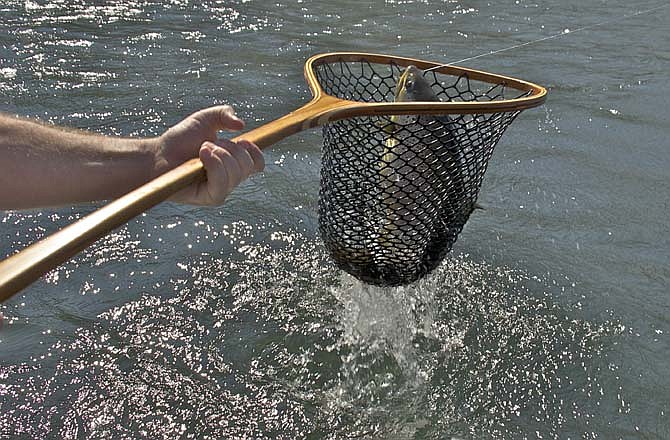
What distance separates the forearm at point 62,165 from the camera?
7.65 feet

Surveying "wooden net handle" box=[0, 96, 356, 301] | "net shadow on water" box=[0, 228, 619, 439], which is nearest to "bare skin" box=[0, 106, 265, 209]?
"wooden net handle" box=[0, 96, 356, 301]

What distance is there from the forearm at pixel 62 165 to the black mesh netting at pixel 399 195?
837mm

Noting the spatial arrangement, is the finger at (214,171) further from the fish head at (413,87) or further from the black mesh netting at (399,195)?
the fish head at (413,87)

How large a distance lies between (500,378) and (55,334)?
2009 millimetres

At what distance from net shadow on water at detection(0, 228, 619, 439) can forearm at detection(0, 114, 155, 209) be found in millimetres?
1081

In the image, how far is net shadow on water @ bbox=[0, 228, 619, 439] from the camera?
3.09 metres

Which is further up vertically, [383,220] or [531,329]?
[383,220]

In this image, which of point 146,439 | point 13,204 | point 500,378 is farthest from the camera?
point 500,378

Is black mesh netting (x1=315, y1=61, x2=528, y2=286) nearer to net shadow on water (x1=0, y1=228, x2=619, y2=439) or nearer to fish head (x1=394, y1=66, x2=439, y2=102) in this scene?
fish head (x1=394, y1=66, x2=439, y2=102)

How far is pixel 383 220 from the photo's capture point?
10.3 feet

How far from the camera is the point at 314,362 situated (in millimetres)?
3414

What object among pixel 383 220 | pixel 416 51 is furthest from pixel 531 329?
pixel 416 51

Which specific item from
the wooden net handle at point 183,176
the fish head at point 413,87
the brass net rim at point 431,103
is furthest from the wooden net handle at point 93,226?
the fish head at point 413,87

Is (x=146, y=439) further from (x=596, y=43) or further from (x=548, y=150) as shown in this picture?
(x=596, y=43)
